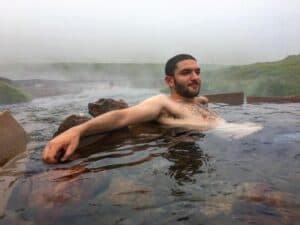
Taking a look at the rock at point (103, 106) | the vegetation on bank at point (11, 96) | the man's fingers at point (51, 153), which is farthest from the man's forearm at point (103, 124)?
the vegetation on bank at point (11, 96)

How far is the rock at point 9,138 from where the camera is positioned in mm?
4461

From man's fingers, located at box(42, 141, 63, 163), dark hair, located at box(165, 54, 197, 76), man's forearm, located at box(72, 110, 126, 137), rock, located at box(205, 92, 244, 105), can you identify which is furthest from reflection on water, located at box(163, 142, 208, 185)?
rock, located at box(205, 92, 244, 105)

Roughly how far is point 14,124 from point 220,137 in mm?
2735

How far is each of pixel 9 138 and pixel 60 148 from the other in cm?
154

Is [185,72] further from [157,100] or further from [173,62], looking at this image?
[157,100]

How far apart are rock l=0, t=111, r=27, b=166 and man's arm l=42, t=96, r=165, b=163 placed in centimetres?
101

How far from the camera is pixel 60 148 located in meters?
3.54

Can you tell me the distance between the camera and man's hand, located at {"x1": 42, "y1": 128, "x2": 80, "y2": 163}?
345 cm

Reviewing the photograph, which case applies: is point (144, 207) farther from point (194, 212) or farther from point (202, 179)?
point (202, 179)

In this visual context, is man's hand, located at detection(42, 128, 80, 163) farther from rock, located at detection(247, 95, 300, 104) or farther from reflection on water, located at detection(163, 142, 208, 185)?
rock, located at detection(247, 95, 300, 104)

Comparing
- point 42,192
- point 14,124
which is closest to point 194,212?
point 42,192

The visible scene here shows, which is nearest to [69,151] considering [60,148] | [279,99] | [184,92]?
[60,148]

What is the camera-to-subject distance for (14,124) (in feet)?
16.8

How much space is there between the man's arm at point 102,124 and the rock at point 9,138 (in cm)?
101
